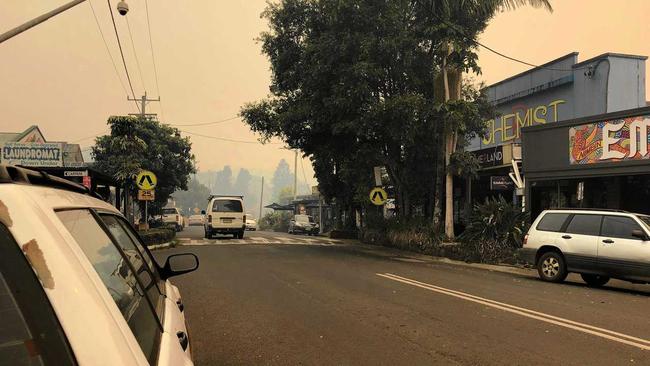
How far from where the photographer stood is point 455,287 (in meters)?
11.1

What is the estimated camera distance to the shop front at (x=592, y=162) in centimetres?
1688

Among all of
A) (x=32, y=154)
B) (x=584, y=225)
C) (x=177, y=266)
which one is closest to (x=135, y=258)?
(x=177, y=266)

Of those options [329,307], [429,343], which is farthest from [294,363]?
[329,307]

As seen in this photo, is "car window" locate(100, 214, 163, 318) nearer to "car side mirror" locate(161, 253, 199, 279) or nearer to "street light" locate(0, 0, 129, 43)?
"car side mirror" locate(161, 253, 199, 279)

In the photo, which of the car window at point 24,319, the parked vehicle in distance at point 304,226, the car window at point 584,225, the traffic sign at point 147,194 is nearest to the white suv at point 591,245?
the car window at point 584,225

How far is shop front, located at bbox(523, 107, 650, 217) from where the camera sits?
16875 millimetres

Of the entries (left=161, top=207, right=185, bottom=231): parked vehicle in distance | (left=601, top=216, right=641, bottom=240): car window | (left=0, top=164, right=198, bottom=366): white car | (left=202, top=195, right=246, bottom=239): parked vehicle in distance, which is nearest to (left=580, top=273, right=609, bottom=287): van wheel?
(left=601, top=216, right=641, bottom=240): car window

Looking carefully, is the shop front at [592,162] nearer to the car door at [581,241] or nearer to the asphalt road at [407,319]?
the car door at [581,241]

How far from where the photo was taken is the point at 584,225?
12.6 meters

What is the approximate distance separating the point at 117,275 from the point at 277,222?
66015 millimetres

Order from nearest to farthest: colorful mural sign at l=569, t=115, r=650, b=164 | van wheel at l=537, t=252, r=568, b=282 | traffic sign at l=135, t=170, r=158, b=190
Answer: van wheel at l=537, t=252, r=568, b=282, colorful mural sign at l=569, t=115, r=650, b=164, traffic sign at l=135, t=170, r=158, b=190

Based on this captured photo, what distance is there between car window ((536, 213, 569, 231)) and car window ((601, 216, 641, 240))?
1.07 metres

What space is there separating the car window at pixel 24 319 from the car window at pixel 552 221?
13327 mm

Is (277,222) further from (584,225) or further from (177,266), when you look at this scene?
(177,266)
